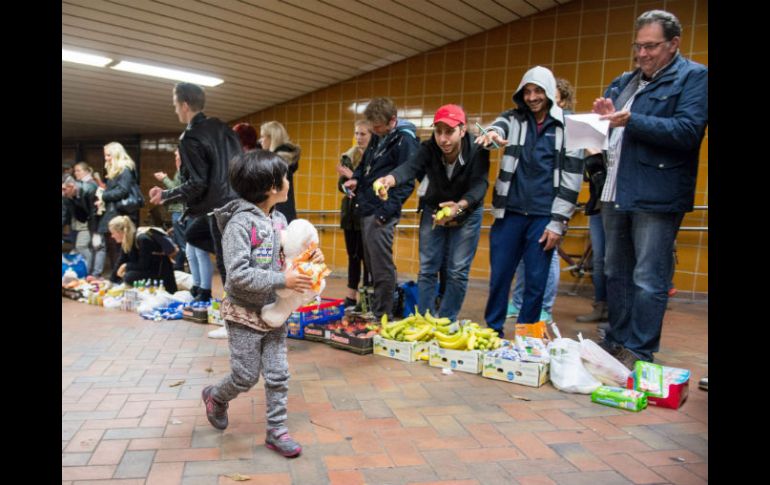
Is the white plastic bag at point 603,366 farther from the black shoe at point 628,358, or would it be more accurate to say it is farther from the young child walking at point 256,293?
the young child walking at point 256,293

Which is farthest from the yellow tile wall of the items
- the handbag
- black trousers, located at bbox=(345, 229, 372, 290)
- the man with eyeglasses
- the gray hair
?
the gray hair

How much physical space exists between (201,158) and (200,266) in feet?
3.99

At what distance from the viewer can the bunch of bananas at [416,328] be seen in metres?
3.92

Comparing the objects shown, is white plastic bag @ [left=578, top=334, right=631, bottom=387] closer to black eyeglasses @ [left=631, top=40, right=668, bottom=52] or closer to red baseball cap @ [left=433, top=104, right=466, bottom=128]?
red baseball cap @ [left=433, top=104, right=466, bottom=128]

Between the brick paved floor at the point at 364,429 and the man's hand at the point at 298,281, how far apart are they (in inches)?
29.9

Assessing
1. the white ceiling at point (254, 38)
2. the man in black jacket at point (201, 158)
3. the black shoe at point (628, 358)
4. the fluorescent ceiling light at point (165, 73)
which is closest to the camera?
the black shoe at point (628, 358)

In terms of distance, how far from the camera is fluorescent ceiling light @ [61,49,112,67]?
6773mm

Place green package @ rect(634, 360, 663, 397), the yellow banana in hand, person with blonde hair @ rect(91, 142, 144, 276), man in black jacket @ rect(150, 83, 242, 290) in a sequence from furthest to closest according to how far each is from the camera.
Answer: person with blonde hair @ rect(91, 142, 144, 276), man in black jacket @ rect(150, 83, 242, 290), the yellow banana in hand, green package @ rect(634, 360, 663, 397)

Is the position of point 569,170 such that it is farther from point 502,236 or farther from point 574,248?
point 574,248

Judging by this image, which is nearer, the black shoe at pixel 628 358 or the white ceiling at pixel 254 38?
the black shoe at pixel 628 358

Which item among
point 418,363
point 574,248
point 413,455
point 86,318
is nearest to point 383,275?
point 418,363

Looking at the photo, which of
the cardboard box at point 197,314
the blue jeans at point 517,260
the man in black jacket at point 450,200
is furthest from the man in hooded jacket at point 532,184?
the cardboard box at point 197,314

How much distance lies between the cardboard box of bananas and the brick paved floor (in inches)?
8.8
